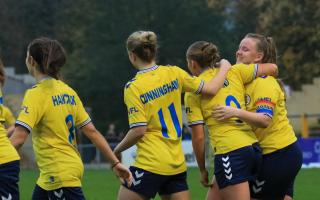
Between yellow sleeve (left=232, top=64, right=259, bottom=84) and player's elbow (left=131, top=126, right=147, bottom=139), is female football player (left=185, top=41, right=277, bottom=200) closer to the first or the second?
yellow sleeve (left=232, top=64, right=259, bottom=84)

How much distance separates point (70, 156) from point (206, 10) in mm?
42437

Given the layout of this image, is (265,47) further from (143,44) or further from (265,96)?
(143,44)

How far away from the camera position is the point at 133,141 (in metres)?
7.34

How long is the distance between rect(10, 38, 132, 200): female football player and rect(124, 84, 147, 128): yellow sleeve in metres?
0.31

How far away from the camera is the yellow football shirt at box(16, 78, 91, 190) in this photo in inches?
277

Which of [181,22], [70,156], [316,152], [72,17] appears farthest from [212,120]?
[72,17]

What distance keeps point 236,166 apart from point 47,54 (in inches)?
75.3

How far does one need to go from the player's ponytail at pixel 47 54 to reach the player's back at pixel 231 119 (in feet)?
4.54

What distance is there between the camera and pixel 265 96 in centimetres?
789

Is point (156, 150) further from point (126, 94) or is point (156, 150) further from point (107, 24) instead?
point (107, 24)

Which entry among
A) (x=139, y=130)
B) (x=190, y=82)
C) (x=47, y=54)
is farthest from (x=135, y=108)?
(x=47, y=54)

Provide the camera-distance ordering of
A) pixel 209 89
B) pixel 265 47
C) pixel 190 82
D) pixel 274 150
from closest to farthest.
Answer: pixel 190 82, pixel 209 89, pixel 274 150, pixel 265 47

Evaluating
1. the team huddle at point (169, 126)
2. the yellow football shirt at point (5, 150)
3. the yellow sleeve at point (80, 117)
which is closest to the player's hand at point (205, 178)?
the team huddle at point (169, 126)

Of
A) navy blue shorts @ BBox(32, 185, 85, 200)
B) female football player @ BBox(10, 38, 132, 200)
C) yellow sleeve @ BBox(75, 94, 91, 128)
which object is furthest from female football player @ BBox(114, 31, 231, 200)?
navy blue shorts @ BBox(32, 185, 85, 200)
